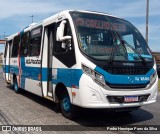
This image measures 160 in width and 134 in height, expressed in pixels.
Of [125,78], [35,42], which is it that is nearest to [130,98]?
[125,78]

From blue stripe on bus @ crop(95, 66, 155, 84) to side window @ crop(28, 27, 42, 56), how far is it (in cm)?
356

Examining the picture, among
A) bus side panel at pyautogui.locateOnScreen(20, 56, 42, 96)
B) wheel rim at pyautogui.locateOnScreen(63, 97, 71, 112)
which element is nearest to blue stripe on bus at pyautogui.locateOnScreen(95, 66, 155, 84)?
wheel rim at pyautogui.locateOnScreen(63, 97, 71, 112)

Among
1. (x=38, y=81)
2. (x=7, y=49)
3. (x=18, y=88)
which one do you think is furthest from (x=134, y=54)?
(x=7, y=49)

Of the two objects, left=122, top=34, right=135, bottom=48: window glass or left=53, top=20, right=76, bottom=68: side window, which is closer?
left=53, top=20, right=76, bottom=68: side window

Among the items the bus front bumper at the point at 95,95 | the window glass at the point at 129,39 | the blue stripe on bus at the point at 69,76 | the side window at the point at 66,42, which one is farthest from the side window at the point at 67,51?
the window glass at the point at 129,39

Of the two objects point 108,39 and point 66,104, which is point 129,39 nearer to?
point 108,39

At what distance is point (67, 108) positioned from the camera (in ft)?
25.2

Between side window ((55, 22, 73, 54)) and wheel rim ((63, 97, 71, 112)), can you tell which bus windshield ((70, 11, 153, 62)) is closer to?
side window ((55, 22, 73, 54))

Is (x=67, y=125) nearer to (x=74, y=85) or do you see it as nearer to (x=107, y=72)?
(x=74, y=85)

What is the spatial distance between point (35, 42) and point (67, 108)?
3.33 meters

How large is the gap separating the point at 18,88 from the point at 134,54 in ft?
23.2

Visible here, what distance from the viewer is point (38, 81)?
31.2 ft

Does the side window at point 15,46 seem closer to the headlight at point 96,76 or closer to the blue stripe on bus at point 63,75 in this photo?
the blue stripe on bus at point 63,75

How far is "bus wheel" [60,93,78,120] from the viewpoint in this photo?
24.2 feet
